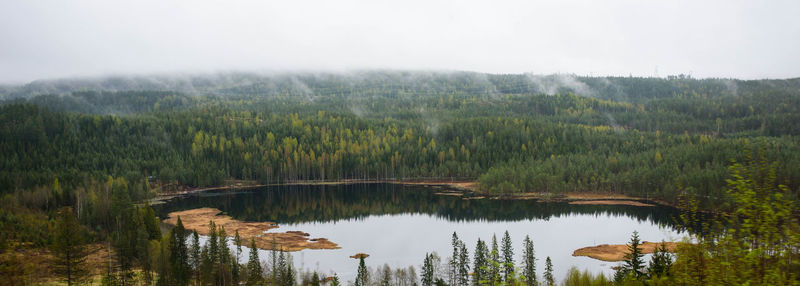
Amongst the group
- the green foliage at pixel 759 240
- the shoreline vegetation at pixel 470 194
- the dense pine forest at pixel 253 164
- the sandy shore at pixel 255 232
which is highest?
the green foliage at pixel 759 240

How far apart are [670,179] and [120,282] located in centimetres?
10920

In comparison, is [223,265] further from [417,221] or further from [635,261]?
[417,221]

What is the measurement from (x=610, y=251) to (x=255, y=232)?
5354 centimetres

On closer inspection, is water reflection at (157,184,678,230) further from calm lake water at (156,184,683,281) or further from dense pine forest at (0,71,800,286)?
dense pine forest at (0,71,800,286)

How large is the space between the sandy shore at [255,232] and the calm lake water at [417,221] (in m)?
2.41

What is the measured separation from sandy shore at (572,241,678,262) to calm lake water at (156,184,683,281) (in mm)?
1823

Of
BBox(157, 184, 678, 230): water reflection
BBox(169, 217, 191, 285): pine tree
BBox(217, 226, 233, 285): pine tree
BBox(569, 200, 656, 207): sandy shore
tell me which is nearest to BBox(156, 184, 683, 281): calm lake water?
BBox(157, 184, 678, 230): water reflection

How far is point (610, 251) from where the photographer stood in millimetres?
67188

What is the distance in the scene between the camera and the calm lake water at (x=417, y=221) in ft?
218

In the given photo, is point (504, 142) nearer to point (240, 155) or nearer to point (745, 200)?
point (240, 155)

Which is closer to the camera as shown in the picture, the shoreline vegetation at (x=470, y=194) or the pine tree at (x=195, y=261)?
the pine tree at (x=195, y=261)

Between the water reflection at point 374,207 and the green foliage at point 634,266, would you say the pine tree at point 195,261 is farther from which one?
the water reflection at point 374,207

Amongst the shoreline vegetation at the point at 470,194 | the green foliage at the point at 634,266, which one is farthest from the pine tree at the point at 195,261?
the shoreline vegetation at the point at 470,194

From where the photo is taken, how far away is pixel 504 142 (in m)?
182
